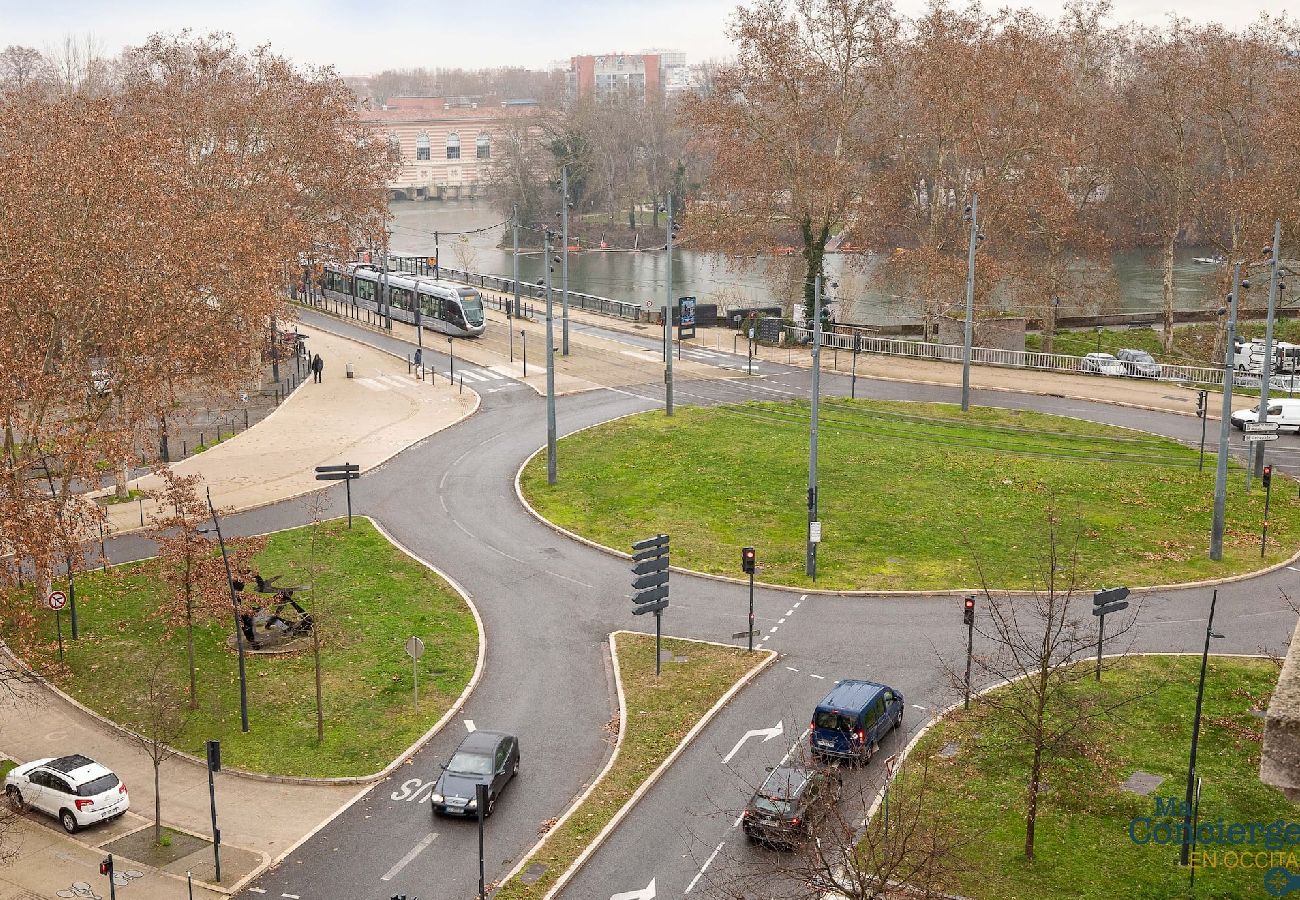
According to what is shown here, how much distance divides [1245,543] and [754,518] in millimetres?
14029

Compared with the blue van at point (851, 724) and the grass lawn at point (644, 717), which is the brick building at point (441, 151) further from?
the blue van at point (851, 724)

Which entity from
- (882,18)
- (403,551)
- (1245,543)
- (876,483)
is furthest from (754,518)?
(882,18)

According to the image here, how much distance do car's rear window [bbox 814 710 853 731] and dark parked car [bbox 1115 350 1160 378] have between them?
4056cm

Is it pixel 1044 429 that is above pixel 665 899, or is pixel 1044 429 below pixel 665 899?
above

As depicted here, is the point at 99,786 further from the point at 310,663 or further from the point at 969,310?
the point at 969,310

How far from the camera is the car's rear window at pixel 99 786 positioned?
22516 mm

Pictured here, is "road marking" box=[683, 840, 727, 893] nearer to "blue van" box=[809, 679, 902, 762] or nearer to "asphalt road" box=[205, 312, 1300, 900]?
"asphalt road" box=[205, 312, 1300, 900]

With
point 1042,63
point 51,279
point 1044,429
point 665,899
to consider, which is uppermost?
point 1042,63

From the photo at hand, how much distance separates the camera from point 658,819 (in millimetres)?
22453

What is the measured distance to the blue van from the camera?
23531mm

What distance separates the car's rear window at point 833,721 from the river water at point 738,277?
136ft

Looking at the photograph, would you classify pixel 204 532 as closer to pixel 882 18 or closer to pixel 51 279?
pixel 51 279

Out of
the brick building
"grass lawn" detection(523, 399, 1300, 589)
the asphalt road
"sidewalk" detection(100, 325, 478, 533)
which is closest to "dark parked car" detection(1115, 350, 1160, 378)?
"grass lawn" detection(523, 399, 1300, 589)

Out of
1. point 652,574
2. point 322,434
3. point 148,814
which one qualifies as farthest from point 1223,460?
A: point 322,434
